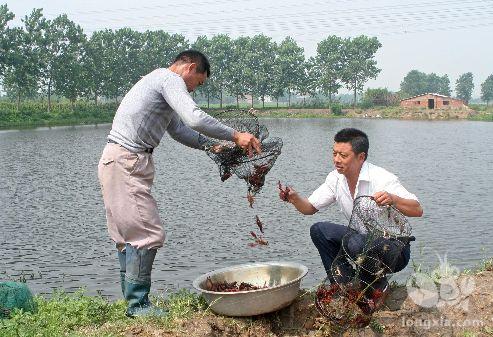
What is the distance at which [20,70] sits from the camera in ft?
240

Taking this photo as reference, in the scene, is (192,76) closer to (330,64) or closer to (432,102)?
(432,102)

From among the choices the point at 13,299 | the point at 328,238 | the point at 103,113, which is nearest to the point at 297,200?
the point at 328,238

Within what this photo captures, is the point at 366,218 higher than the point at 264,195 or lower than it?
higher

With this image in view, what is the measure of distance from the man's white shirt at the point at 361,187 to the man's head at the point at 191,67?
5.27ft

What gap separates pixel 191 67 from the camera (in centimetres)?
536

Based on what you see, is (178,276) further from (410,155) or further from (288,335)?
(410,155)

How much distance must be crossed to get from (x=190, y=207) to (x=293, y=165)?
34.2ft

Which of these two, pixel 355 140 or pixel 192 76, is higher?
pixel 192 76

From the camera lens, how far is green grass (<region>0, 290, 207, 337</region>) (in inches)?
194

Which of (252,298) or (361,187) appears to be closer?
(252,298)

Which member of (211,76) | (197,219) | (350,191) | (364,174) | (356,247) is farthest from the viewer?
(211,76)

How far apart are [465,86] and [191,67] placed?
645 ft

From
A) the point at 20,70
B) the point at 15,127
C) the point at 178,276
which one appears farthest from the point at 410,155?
the point at 20,70

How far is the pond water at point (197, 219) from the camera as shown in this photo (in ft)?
34.4
